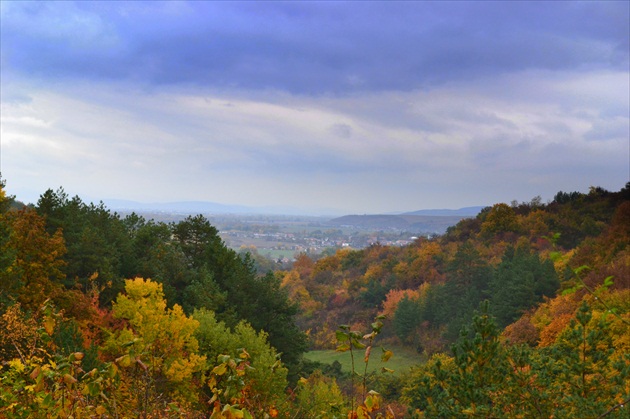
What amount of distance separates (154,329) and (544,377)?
16583 millimetres

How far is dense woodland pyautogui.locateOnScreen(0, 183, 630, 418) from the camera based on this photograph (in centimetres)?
404

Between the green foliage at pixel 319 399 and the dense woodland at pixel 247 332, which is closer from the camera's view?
the green foliage at pixel 319 399

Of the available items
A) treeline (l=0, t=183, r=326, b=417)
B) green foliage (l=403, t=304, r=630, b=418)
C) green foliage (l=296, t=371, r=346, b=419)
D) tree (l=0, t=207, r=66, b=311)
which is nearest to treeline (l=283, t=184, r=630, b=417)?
green foliage (l=403, t=304, r=630, b=418)

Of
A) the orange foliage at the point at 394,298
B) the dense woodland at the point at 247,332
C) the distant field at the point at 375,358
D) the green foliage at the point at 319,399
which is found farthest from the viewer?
the orange foliage at the point at 394,298

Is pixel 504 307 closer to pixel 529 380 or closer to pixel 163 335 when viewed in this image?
pixel 163 335

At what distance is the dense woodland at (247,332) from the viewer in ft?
13.3

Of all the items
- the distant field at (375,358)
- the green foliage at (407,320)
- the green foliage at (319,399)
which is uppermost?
the green foliage at (319,399)

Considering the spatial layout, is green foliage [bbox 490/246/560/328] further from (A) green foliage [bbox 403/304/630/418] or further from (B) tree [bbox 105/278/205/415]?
(A) green foliage [bbox 403/304/630/418]

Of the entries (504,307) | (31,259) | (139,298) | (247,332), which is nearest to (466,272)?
(504,307)

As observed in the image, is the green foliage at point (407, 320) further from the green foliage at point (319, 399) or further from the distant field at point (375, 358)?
the green foliage at point (319, 399)

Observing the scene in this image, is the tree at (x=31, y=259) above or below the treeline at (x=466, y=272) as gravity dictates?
above

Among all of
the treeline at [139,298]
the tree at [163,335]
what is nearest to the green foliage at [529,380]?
the treeline at [139,298]

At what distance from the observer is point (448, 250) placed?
84438mm

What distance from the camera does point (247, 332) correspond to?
79.2 ft
